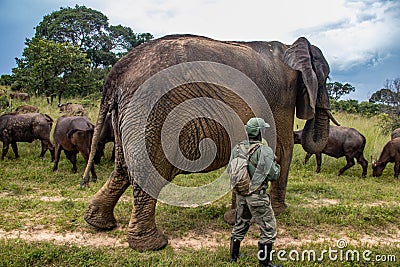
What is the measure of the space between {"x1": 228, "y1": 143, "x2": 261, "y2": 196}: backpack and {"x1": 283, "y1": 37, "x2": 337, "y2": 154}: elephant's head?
→ 214cm

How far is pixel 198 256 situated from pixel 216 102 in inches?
75.8

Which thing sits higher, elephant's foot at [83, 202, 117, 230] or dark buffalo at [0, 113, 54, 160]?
dark buffalo at [0, 113, 54, 160]

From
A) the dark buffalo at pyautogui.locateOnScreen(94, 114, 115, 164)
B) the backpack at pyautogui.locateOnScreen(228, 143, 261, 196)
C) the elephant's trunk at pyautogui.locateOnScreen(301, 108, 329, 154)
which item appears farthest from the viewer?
the dark buffalo at pyautogui.locateOnScreen(94, 114, 115, 164)

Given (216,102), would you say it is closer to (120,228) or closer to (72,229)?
(120,228)

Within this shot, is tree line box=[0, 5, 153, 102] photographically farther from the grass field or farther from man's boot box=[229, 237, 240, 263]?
man's boot box=[229, 237, 240, 263]

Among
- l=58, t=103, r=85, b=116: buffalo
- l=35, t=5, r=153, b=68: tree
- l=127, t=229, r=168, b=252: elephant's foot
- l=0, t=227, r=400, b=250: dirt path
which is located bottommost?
l=0, t=227, r=400, b=250: dirt path

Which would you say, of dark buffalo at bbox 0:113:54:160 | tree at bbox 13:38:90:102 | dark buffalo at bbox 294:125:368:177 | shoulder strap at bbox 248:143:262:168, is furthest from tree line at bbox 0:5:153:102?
shoulder strap at bbox 248:143:262:168

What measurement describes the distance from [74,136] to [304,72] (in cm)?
587

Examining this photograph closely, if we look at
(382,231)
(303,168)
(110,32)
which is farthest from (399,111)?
(110,32)

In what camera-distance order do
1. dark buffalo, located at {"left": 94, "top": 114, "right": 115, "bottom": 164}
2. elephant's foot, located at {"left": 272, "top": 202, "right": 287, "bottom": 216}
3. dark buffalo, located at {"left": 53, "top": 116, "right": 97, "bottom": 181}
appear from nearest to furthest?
1. elephant's foot, located at {"left": 272, "top": 202, "right": 287, "bottom": 216}
2. dark buffalo, located at {"left": 53, "top": 116, "right": 97, "bottom": 181}
3. dark buffalo, located at {"left": 94, "top": 114, "right": 115, "bottom": 164}

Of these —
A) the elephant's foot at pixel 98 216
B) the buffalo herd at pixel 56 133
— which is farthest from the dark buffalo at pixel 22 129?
the elephant's foot at pixel 98 216

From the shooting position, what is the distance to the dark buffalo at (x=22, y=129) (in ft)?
34.1

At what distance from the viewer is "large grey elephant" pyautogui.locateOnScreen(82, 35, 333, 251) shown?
4328 millimetres

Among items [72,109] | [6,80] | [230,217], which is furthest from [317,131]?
[6,80]
